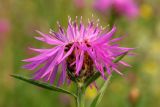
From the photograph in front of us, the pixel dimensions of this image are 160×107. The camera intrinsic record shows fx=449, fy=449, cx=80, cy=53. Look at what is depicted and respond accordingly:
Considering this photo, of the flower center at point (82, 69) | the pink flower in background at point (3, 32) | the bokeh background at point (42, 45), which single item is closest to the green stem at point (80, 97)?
the flower center at point (82, 69)

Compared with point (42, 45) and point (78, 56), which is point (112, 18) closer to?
point (42, 45)

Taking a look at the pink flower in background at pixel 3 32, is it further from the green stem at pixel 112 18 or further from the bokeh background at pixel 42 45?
the green stem at pixel 112 18

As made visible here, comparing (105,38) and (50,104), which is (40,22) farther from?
(105,38)

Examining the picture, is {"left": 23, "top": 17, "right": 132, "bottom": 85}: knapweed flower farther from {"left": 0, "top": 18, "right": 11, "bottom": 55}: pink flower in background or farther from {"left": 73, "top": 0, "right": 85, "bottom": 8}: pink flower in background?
{"left": 0, "top": 18, "right": 11, "bottom": 55}: pink flower in background

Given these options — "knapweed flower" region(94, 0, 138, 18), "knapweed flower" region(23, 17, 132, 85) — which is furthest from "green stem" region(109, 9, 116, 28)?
"knapweed flower" region(23, 17, 132, 85)

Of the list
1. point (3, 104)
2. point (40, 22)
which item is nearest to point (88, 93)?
point (3, 104)
